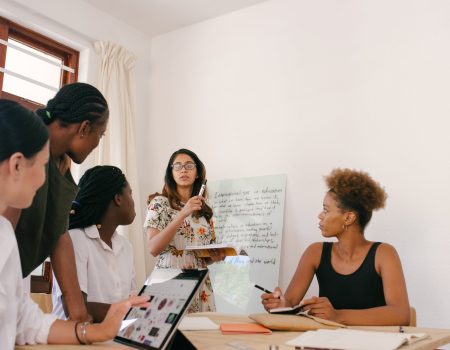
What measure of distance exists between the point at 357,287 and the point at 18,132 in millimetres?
1503

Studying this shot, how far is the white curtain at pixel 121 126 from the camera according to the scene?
3.57 metres

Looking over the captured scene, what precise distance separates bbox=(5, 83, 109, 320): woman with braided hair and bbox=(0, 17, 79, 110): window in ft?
6.57

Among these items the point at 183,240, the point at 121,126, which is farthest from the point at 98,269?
the point at 121,126

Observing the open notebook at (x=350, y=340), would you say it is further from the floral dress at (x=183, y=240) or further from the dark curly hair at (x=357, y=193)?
the floral dress at (x=183, y=240)

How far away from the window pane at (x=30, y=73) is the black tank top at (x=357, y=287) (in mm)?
2346

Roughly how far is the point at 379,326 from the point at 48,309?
3.92ft

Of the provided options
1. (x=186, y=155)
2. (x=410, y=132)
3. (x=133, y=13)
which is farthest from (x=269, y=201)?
(x=133, y=13)

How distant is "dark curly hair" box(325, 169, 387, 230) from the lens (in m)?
2.23

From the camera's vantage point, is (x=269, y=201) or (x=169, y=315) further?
(x=269, y=201)

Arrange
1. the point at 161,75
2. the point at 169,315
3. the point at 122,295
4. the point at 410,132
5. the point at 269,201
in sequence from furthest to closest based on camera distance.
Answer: the point at 161,75 → the point at 269,201 → the point at 410,132 → the point at 122,295 → the point at 169,315

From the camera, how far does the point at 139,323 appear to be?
1.10 meters

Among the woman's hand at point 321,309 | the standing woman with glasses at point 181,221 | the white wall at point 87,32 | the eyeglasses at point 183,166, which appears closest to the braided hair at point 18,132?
the woman's hand at point 321,309

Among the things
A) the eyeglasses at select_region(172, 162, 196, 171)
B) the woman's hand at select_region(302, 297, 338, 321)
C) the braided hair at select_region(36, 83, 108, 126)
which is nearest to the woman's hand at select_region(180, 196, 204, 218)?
the eyeglasses at select_region(172, 162, 196, 171)

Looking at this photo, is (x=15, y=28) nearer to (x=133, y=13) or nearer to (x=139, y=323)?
(x=133, y=13)
